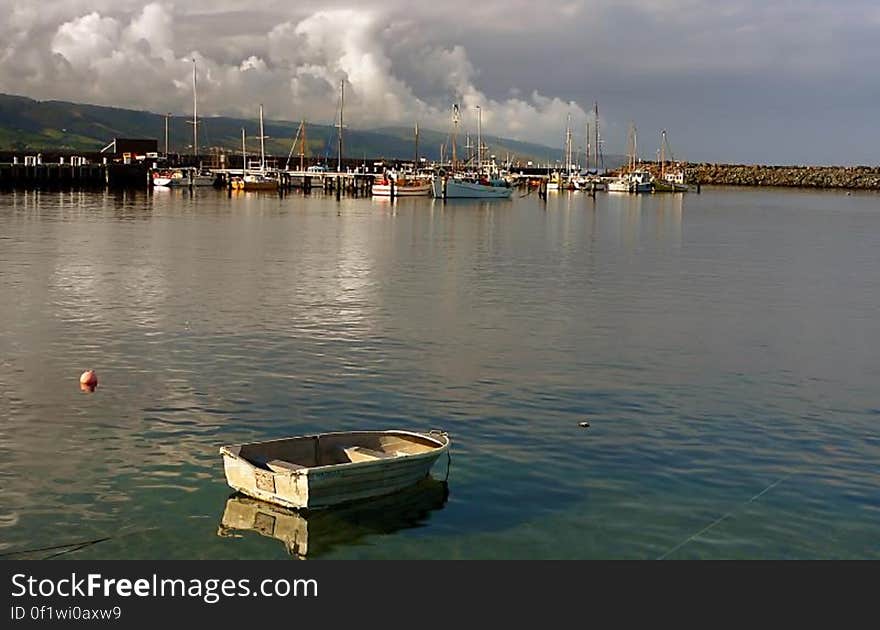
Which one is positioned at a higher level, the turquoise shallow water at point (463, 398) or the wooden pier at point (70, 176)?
the wooden pier at point (70, 176)

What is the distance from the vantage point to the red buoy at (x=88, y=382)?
87.6 ft

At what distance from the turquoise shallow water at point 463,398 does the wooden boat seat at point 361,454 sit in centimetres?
107

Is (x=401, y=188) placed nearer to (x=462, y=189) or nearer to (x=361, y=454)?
(x=462, y=189)

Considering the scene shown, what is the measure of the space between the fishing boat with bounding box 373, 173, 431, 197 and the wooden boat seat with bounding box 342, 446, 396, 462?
137m

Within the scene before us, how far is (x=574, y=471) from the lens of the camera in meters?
21.2

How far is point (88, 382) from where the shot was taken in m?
26.7

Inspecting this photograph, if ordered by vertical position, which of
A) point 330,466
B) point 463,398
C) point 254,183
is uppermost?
Result: point 254,183

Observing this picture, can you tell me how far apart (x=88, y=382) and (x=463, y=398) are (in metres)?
9.47

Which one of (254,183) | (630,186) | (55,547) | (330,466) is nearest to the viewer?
(55,547)

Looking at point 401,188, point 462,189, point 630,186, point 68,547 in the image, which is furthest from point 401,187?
point 68,547

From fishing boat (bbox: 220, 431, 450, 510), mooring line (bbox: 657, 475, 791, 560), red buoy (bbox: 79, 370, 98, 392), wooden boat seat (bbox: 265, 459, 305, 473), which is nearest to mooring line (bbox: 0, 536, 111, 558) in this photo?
fishing boat (bbox: 220, 431, 450, 510)

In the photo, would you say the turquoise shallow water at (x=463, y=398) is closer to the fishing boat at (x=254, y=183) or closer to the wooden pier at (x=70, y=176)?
the fishing boat at (x=254, y=183)

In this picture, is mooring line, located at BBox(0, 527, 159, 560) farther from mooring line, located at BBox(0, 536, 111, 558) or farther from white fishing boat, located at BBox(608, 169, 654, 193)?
white fishing boat, located at BBox(608, 169, 654, 193)

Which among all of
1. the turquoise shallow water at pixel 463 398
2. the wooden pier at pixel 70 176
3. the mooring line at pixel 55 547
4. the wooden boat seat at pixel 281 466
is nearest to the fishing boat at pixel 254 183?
the wooden pier at pixel 70 176
